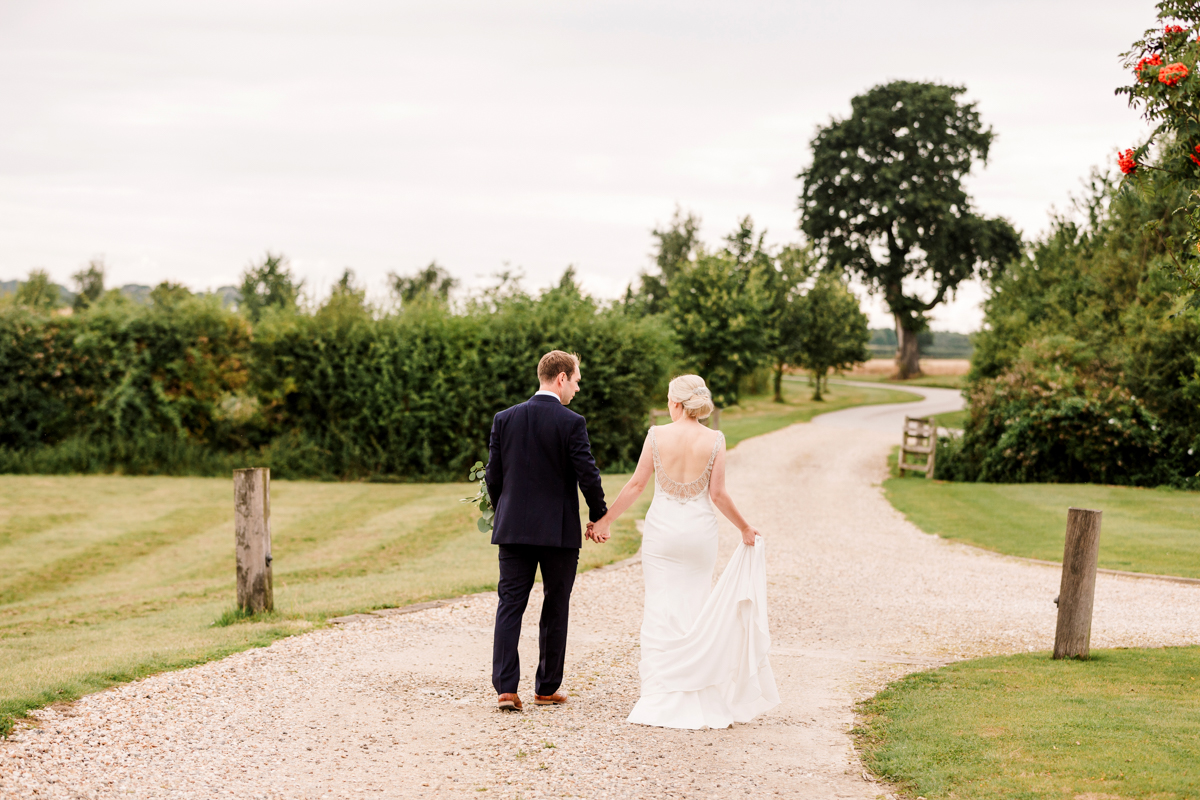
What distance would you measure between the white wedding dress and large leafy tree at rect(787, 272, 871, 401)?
35.5m

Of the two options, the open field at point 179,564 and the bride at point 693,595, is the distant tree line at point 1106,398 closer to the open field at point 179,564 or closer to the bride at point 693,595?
the open field at point 179,564

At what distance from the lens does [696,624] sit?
5.66 meters

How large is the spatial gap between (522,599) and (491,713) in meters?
0.70

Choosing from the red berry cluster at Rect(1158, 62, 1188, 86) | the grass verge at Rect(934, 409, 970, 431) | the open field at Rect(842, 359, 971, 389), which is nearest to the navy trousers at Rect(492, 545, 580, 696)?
the red berry cluster at Rect(1158, 62, 1188, 86)

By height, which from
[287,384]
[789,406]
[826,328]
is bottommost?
[789,406]

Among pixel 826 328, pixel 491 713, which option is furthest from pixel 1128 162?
pixel 826 328

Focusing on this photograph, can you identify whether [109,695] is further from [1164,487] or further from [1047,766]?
[1164,487]

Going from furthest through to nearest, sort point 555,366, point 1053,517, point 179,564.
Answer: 1. point 1053,517
2. point 179,564
3. point 555,366

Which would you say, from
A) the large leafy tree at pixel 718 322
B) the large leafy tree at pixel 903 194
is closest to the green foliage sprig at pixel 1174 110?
the large leafy tree at pixel 718 322

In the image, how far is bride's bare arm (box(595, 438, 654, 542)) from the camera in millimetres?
5762

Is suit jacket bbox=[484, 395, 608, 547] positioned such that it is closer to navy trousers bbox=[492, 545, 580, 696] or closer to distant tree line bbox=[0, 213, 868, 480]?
→ navy trousers bbox=[492, 545, 580, 696]

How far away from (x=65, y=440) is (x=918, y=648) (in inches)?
785

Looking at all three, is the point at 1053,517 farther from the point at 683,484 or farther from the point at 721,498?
the point at 683,484

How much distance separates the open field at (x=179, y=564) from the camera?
7344mm
